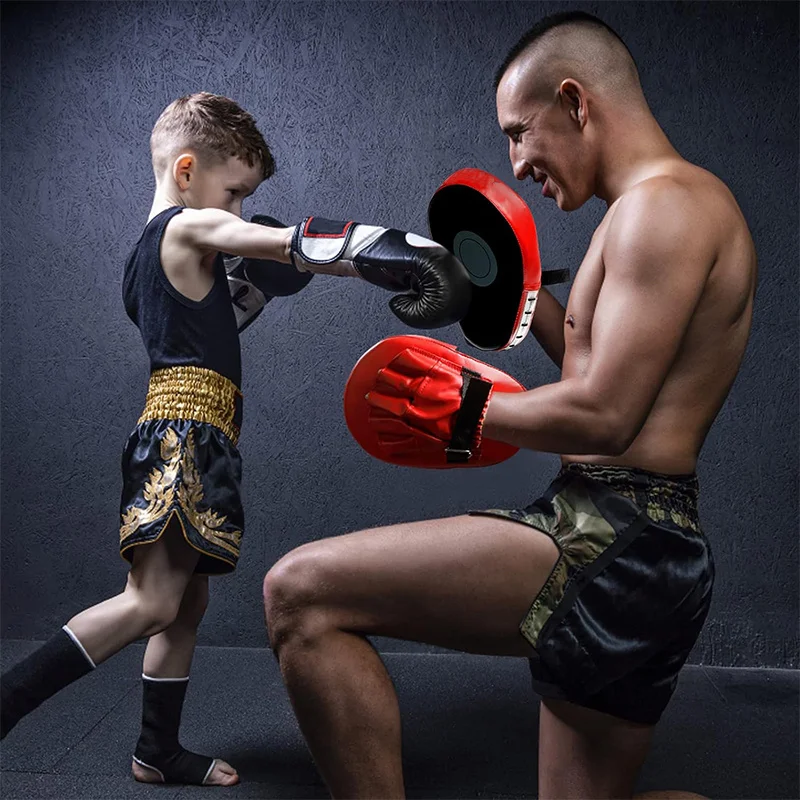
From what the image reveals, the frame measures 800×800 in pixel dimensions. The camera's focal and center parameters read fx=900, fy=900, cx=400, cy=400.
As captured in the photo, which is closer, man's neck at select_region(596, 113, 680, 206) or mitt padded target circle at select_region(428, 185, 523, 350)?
man's neck at select_region(596, 113, 680, 206)

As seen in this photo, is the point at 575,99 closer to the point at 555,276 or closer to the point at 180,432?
the point at 555,276

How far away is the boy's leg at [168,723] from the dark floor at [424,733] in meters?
0.03

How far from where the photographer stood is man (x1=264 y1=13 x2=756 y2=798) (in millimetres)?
1241

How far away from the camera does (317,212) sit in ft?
9.71

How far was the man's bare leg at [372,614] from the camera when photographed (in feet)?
4.00

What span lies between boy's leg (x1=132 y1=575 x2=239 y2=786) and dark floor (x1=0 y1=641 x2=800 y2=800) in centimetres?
3

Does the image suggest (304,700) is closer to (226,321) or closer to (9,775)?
(226,321)

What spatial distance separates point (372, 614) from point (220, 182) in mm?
1177

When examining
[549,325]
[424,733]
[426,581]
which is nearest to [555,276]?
[549,325]

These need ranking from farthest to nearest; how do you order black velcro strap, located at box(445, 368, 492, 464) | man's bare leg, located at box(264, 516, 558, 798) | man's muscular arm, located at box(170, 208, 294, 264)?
man's muscular arm, located at box(170, 208, 294, 264)
black velcro strap, located at box(445, 368, 492, 464)
man's bare leg, located at box(264, 516, 558, 798)

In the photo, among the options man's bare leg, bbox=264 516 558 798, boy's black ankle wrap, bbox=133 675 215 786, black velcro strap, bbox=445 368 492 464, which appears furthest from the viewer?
boy's black ankle wrap, bbox=133 675 215 786

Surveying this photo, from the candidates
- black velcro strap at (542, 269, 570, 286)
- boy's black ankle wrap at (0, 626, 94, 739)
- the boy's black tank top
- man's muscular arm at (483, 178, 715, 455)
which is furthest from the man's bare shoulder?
boy's black ankle wrap at (0, 626, 94, 739)

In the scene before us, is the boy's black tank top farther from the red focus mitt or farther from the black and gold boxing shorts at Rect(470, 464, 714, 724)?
the black and gold boxing shorts at Rect(470, 464, 714, 724)

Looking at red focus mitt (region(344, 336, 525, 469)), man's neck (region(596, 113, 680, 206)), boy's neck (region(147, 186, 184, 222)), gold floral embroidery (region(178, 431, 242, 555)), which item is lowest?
gold floral embroidery (region(178, 431, 242, 555))
